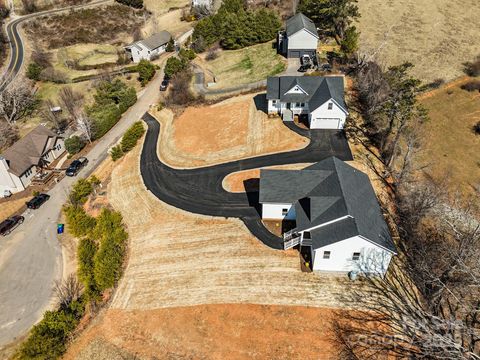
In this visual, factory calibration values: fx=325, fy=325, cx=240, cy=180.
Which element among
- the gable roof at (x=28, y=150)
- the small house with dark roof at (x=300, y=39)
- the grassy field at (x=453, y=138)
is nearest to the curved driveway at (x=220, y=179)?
the grassy field at (x=453, y=138)

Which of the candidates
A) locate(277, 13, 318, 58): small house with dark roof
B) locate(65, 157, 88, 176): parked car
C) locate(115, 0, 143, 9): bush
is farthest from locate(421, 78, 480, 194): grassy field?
locate(115, 0, 143, 9): bush

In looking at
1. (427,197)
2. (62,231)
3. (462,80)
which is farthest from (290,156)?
(462,80)

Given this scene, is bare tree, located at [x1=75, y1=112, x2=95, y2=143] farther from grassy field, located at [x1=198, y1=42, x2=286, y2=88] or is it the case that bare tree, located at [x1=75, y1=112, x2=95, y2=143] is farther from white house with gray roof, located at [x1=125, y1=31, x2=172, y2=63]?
white house with gray roof, located at [x1=125, y1=31, x2=172, y2=63]

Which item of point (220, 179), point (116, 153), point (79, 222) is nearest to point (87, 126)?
point (116, 153)

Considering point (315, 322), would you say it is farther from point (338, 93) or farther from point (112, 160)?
point (112, 160)

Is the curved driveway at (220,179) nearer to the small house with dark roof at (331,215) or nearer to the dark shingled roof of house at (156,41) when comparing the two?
the small house with dark roof at (331,215)

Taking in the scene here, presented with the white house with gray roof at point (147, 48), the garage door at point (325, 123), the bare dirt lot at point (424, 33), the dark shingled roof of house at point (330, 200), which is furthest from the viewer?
the white house with gray roof at point (147, 48)

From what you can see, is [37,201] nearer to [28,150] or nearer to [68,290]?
[28,150]

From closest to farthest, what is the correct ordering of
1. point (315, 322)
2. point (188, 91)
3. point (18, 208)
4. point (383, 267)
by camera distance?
1. point (315, 322)
2. point (383, 267)
3. point (18, 208)
4. point (188, 91)
